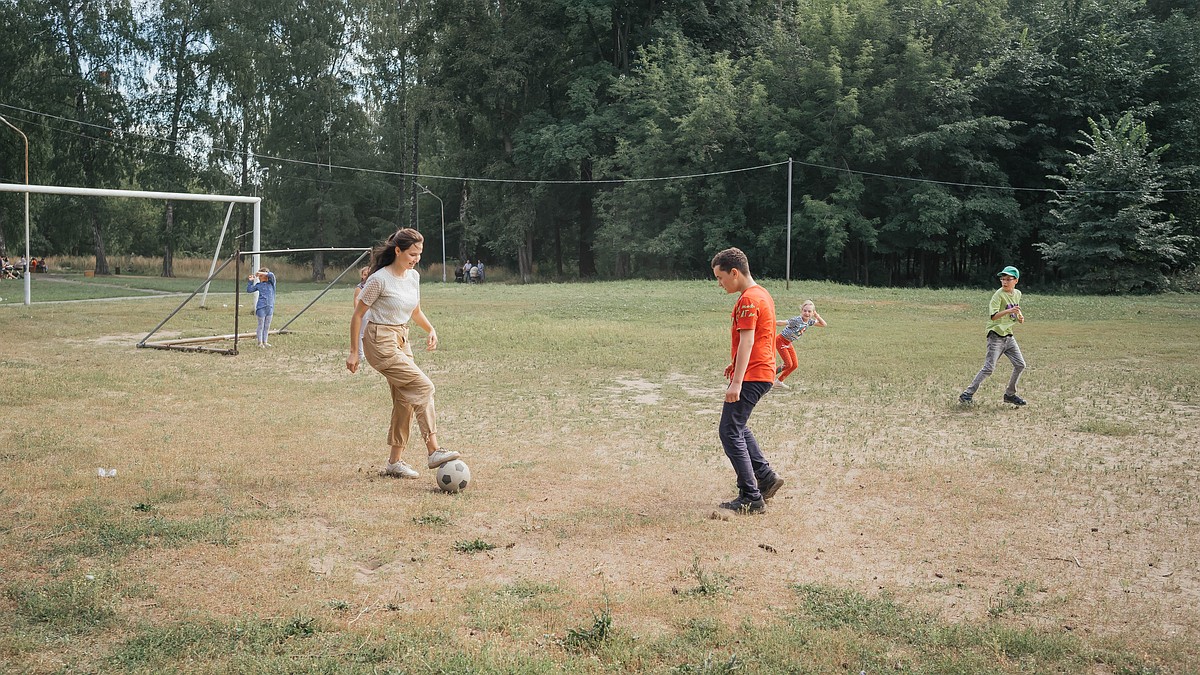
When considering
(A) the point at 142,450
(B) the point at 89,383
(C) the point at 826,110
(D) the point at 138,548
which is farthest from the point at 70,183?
(D) the point at 138,548

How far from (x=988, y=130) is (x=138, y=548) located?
42.0 metres

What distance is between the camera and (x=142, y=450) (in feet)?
28.9

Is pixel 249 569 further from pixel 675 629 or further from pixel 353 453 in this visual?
pixel 353 453

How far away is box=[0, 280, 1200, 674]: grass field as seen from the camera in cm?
455

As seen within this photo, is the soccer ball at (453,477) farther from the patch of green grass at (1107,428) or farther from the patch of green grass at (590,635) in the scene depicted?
the patch of green grass at (1107,428)

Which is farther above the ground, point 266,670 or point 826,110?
point 826,110

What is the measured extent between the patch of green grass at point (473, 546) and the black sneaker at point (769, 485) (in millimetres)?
2192

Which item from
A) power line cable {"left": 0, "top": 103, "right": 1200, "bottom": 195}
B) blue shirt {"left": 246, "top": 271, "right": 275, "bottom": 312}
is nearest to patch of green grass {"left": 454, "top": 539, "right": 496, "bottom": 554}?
blue shirt {"left": 246, "top": 271, "right": 275, "bottom": 312}

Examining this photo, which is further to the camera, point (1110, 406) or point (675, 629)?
point (1110, 406)

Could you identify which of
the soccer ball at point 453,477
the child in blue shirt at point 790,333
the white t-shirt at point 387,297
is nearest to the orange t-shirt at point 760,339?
the soccer ball at point 453,477

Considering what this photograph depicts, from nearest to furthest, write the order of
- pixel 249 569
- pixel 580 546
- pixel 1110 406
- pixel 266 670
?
pixel 266 670
pixel 249 569
pixel 580 546
pixel 1110 406

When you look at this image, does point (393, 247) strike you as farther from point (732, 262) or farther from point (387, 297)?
point (732, 262)

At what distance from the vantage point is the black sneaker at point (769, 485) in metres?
7.18

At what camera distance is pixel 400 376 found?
7.70 m
